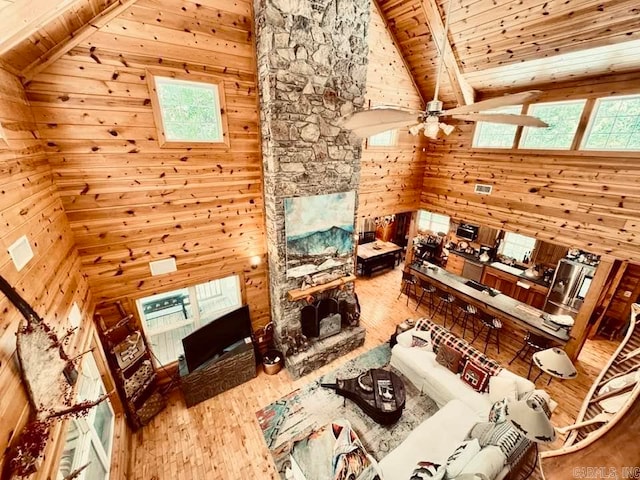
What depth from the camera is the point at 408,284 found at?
7703 mm

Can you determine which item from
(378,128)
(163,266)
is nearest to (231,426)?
(163,266)

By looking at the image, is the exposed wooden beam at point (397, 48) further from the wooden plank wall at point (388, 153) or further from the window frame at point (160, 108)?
the window frame at point (160, 108)

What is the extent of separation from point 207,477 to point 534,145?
832cm

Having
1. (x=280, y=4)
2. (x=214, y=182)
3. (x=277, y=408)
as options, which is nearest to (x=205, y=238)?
(x=214, y=182)

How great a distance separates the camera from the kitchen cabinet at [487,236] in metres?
8.03

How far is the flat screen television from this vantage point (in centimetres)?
446

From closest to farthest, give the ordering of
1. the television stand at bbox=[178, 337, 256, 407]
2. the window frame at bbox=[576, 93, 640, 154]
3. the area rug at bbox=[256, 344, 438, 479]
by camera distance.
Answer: the area rug at bbox=[256, 344, 438, 479], the window frame at bbox=[576, 93, 640, 154], the television stand at bbox=[178, 337, 256, 407]

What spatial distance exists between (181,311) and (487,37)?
28.1ft

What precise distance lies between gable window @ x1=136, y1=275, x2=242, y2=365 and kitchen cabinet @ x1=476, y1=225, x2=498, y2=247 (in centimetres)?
757

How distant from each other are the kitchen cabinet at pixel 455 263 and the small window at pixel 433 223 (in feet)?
3.38

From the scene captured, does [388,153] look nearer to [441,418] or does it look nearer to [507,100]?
[507,100]

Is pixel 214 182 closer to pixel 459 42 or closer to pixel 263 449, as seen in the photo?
pixel 263 449

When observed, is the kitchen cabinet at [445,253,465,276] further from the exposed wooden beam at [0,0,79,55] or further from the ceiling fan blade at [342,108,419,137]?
the exposed wooden beam at [0,0,79,55]

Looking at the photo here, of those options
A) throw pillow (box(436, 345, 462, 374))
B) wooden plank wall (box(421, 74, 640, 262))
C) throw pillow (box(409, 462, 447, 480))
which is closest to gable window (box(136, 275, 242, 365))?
throw pillow (box(409, 462, 447, 480))
